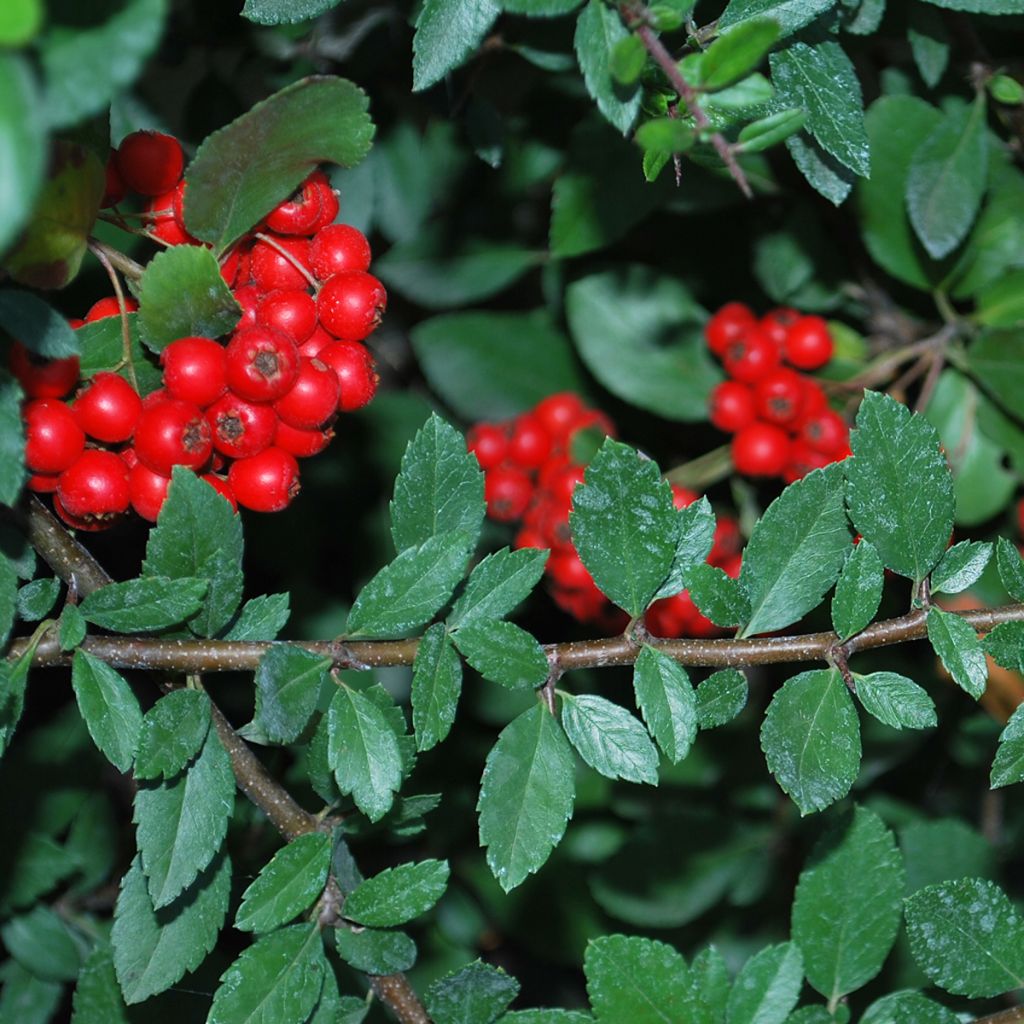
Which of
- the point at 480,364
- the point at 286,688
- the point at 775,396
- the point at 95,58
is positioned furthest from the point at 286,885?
the point at 480,364

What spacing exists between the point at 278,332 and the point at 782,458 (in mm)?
897

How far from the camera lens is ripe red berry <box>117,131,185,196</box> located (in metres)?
0.93

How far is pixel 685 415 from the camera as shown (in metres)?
1.83

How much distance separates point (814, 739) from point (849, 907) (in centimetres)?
27

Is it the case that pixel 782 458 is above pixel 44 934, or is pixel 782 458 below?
above

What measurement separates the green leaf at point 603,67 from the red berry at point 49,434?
1.50ft

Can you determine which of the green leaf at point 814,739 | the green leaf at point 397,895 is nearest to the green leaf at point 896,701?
the green leaf at point 814,739

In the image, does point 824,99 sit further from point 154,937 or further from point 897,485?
point 154,937

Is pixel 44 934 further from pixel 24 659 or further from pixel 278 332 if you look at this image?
pixel 278 332

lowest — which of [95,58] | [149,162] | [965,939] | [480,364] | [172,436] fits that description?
[480,364]

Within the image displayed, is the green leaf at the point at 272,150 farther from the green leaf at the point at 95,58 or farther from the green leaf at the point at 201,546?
the green leaf at the point at 95,58

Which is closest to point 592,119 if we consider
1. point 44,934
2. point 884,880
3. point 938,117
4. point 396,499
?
point 938,117

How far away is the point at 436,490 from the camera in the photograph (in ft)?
3.35

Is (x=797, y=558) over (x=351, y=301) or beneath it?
beneath
